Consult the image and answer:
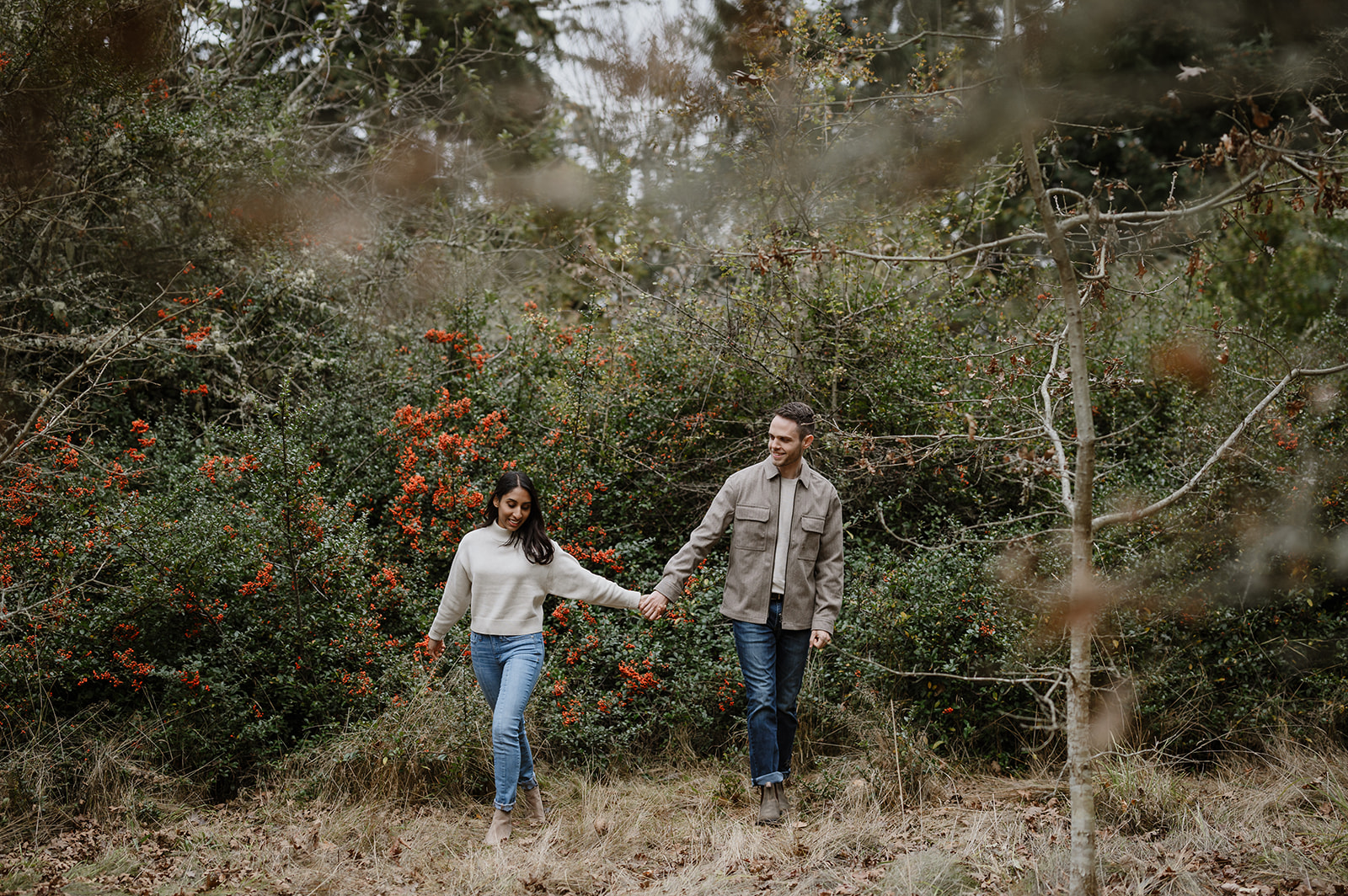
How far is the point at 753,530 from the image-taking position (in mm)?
3953

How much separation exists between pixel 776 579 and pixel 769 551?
125 mm

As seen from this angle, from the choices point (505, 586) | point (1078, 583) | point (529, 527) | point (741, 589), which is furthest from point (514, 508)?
point (1078, 583)

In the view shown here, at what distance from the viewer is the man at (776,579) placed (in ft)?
12.7

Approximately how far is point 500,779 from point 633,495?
8.52ft

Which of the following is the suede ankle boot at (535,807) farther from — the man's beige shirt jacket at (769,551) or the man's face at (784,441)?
the man's face at (784,441)

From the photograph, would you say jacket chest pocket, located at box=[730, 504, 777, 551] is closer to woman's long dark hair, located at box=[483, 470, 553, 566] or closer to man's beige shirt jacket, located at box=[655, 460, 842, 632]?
man's beige shirt jacket, located at box=[655, 460, 842, 632]

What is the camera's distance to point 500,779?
12.1 ft

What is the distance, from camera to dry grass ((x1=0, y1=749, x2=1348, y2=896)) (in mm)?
3316

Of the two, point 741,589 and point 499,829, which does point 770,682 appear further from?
point 499,829

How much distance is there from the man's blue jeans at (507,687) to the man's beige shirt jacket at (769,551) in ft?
2.10

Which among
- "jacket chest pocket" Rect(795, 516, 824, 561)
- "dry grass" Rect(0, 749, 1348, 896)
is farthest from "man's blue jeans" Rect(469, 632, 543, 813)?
"jacket chest pocket" Rect(795, 516, 824, 561)

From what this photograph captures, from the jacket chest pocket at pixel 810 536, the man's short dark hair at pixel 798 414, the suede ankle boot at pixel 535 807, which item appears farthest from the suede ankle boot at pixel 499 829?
the man's short dark hair at pixel 798 414

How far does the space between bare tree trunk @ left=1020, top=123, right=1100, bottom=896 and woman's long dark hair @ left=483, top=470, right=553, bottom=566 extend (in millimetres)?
2107

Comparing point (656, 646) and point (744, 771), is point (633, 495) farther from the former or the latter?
point (744, 771)
